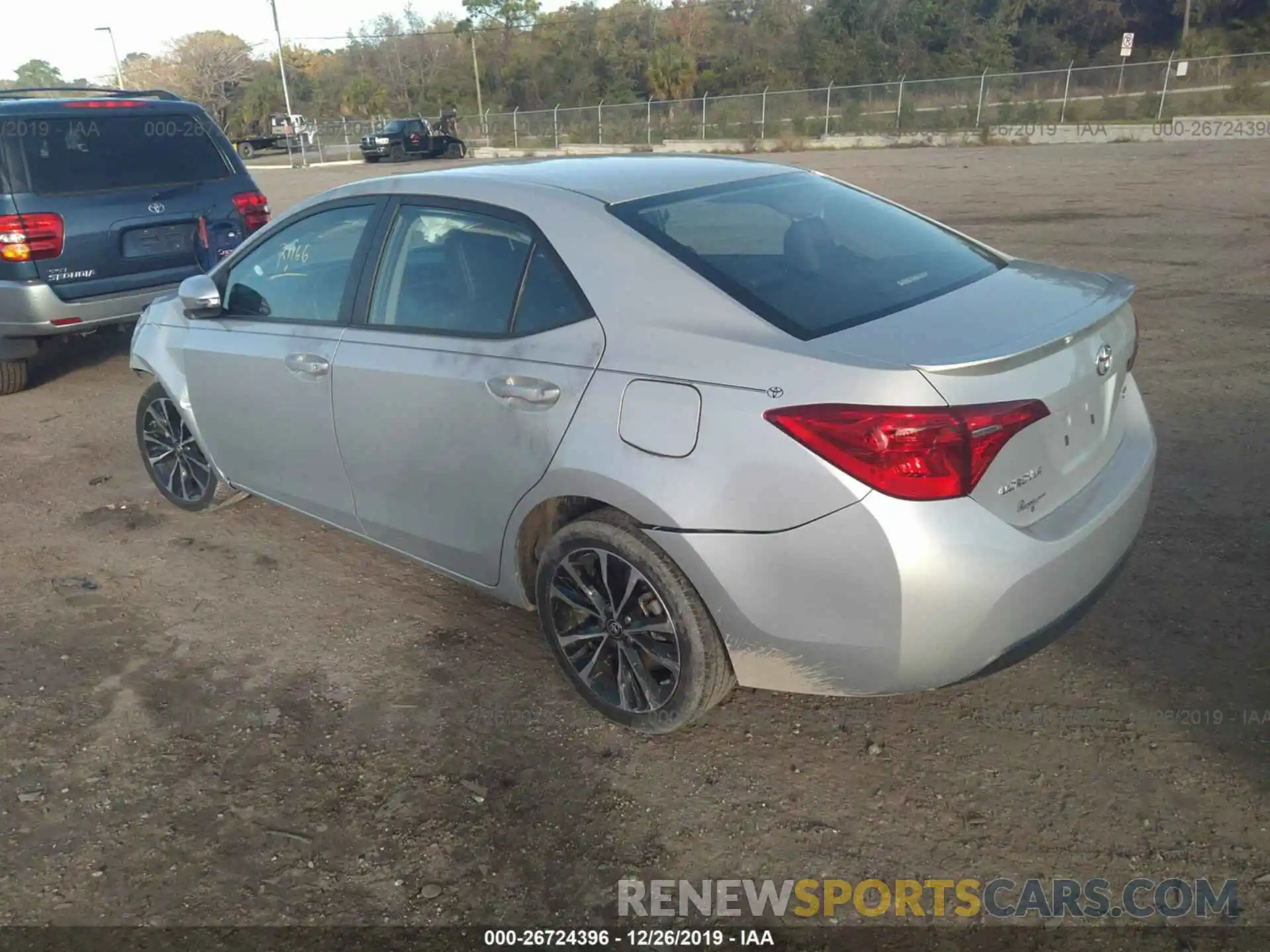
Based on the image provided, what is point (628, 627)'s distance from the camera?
10.3 ft

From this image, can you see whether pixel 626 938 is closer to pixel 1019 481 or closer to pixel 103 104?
pixel 1019 481

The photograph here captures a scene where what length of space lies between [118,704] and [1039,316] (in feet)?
10.9

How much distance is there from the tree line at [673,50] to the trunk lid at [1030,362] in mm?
47460

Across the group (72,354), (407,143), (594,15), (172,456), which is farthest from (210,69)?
(172,456)

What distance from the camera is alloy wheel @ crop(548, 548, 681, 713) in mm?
3051

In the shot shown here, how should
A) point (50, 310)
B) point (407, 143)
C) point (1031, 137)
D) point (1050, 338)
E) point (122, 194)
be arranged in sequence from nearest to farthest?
point (1050, 338), point (50, 310), point (122, 194), point (1031, 137), point (407, 143)

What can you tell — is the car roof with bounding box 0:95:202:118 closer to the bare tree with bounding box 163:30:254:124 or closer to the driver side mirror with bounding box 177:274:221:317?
the driver side mirror with bounding box 177:274:221:317

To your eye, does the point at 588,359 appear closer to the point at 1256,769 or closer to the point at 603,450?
the point at 603,450

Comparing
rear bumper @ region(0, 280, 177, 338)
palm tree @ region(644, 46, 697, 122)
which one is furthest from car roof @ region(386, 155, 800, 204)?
palm tree @ region(644, 46, 697, 122)

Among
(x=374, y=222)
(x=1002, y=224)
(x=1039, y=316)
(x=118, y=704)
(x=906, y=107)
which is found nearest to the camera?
(x=1039, y=316)

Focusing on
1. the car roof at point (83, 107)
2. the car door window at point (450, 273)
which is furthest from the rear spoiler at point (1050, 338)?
the car roof at point (83, 107)

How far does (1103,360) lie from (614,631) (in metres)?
1.68

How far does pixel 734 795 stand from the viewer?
117 inches

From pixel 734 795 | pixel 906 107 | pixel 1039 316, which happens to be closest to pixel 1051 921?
pixel 734 795
